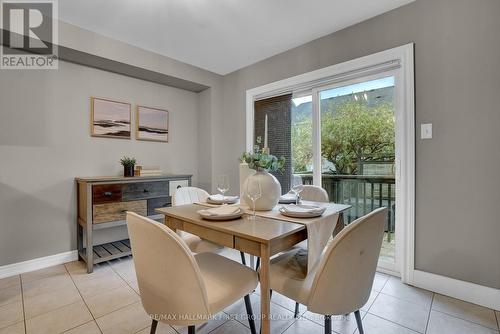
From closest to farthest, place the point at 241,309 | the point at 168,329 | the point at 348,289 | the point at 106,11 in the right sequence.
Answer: the point at 348,289 → the point at 168,329 → the point at 241,309 → the point at 106,11

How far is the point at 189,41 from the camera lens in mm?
2699

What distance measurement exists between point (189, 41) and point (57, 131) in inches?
67.4

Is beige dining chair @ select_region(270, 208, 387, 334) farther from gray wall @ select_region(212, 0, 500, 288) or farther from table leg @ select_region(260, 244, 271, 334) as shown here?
gray wall @ select_region(212, 0, 500, 288)

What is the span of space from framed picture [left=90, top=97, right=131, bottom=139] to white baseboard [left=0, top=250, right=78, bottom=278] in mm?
1351

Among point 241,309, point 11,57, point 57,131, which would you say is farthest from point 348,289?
point 11,57

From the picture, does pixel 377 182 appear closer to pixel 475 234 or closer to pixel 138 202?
pixel 475 234

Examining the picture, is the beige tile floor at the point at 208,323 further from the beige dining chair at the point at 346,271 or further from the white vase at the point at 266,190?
the white vase at the point at 266,190

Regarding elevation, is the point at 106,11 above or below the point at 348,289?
above

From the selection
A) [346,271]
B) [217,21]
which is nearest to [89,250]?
[346,271]

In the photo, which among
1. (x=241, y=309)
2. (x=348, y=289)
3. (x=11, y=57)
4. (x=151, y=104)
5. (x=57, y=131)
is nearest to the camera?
(x=348, y=289)

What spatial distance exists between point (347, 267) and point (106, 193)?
236 centimetres

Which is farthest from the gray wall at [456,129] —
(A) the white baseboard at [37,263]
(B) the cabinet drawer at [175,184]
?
(A) the white baseboard at [37,263]

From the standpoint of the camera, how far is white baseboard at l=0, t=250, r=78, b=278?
225cm

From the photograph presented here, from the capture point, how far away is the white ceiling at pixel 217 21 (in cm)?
208
